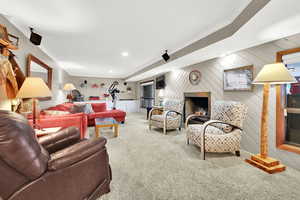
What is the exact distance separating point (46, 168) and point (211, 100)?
3450 mm

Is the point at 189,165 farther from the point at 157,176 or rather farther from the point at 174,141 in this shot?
the point at 174,141

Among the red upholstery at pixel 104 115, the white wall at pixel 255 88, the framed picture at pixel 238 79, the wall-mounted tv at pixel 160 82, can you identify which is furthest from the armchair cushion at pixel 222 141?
the wall-mounted tv at pixel 160 82

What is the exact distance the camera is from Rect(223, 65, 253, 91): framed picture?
8.42 feet

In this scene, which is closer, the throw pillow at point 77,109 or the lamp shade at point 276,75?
the lamp shade at point 276,75

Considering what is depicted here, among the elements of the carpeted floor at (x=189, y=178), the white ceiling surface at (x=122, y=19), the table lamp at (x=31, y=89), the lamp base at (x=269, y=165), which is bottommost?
the carpeted floor at (x=189, y=178)

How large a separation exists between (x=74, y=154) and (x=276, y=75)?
→ 2.58 metres

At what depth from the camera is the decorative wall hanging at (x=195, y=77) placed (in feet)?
12.5

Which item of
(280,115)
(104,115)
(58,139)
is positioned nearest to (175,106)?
(104,115)

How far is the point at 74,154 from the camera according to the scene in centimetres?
112

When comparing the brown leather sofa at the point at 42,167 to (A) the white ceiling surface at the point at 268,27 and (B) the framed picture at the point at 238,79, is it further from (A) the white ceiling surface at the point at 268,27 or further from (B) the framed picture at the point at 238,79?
(B) the framed picture at the point at 238,79

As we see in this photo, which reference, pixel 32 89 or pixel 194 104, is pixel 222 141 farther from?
pixel 32 89

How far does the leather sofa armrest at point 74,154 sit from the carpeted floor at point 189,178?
608 mm

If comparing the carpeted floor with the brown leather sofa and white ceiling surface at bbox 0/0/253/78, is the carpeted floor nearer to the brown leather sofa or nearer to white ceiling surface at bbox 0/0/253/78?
the brown leather sofa

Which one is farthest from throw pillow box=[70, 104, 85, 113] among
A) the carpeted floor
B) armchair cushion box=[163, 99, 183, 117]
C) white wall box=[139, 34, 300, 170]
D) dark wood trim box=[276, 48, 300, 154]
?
dark wood trim box=[276, 48, 300, 154]
